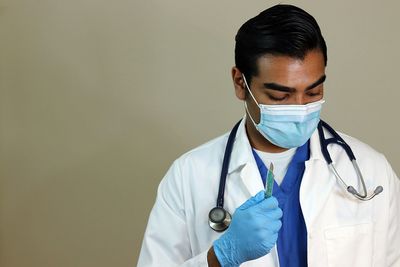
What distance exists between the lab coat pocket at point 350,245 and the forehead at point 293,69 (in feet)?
1.18

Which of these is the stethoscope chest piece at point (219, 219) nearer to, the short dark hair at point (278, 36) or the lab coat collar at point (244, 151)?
the lab coat collar at point (244, 151)

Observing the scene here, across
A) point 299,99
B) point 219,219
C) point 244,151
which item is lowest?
point 219,219

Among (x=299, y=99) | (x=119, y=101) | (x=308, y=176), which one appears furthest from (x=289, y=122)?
(x=119, y=101)

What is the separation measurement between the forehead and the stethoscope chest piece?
0.32m

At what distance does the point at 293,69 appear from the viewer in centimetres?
135

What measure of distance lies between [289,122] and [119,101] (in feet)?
2.91

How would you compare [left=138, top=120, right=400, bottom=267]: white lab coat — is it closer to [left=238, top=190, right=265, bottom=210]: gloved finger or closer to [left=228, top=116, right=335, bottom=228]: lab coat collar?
[left=228, top=116, right=335, bottom=228]: lab coat collar

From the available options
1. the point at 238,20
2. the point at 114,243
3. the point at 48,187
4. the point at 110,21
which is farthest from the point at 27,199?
the point at 238,20

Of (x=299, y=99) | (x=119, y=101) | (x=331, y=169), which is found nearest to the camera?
(x=299, y=99)

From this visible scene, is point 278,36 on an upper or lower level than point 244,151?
upper

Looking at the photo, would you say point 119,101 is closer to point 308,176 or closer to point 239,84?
point 239,84

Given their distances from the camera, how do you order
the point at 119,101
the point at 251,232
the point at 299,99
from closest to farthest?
the point at 251,232 < the point at 299,99 < the point at 119,101

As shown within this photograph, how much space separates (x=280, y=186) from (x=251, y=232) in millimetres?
227

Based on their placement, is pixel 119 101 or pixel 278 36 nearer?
pixel 278 36
